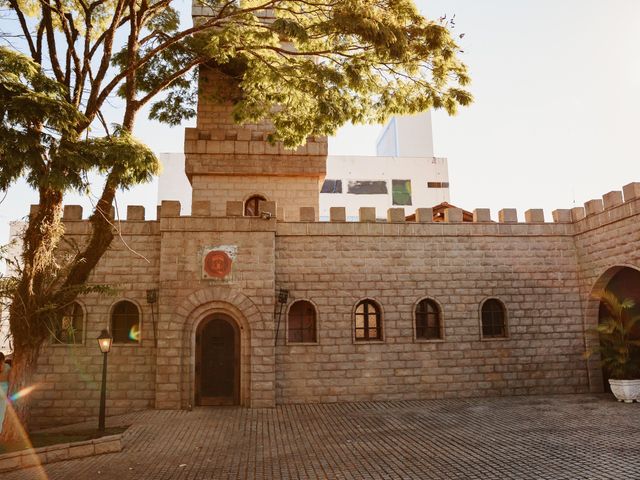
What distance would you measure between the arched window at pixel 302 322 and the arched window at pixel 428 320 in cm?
299

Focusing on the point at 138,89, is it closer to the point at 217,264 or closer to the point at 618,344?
the point at 217,264

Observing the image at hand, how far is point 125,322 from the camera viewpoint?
1297 cm

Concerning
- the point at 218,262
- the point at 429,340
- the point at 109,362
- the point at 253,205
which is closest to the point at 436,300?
the point at 429,340

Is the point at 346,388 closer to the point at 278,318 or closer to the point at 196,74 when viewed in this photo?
the point at 278,318

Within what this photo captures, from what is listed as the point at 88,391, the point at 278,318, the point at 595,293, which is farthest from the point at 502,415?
the point at 88,391

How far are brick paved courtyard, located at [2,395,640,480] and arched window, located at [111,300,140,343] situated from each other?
7.07ft

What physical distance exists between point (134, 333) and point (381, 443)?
24.6ft

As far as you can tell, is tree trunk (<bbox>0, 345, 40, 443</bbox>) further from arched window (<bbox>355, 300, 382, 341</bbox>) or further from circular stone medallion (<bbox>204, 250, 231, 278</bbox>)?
arched window (<bbox>355, 300, 382, 341</bbox>)

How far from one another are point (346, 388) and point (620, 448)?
656 cm

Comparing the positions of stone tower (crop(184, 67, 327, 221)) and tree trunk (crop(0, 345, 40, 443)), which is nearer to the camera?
tree trunk (crop(0, 345, 40, 443))

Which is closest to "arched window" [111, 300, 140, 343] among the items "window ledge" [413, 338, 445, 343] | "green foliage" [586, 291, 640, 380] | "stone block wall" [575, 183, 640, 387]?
"window ledge" [413, 338, 445, 343]

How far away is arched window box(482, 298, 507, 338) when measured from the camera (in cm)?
1375

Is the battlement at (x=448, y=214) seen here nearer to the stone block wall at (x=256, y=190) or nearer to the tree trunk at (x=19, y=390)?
the stone block wall at (x=256, y=190)

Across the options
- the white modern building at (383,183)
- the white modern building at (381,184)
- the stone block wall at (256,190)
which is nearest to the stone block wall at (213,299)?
the stone block wall at (256,190)
